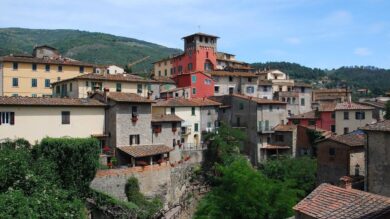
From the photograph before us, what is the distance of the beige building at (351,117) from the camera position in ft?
189

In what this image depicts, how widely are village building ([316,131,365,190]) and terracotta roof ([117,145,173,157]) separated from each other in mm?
15953

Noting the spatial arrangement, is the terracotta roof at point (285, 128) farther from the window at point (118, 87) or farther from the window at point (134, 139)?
the window at point (134, 139)

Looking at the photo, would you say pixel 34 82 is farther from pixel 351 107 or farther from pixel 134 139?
pixel 351 107

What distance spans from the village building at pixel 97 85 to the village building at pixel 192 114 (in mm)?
2856

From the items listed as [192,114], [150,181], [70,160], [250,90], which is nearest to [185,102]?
[192,114]

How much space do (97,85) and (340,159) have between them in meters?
27.4

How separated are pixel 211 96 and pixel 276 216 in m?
39.6

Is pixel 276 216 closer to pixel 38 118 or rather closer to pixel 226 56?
pixel 38 118

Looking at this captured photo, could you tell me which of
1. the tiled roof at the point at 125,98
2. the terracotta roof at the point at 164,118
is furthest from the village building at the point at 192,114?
the tiled roof at the point at 125,98

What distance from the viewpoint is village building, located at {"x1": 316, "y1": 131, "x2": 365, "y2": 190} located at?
41438 mm

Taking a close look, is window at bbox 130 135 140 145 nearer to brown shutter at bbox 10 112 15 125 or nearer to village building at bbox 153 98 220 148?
village building at bbox 153 98 220 148

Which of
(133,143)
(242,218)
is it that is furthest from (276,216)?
(133,143)

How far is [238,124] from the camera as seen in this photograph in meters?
59.0

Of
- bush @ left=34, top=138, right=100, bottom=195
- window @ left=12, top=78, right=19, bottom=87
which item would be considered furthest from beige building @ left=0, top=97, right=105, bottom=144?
window @ left=12, top=78, right=19, bottom=87
